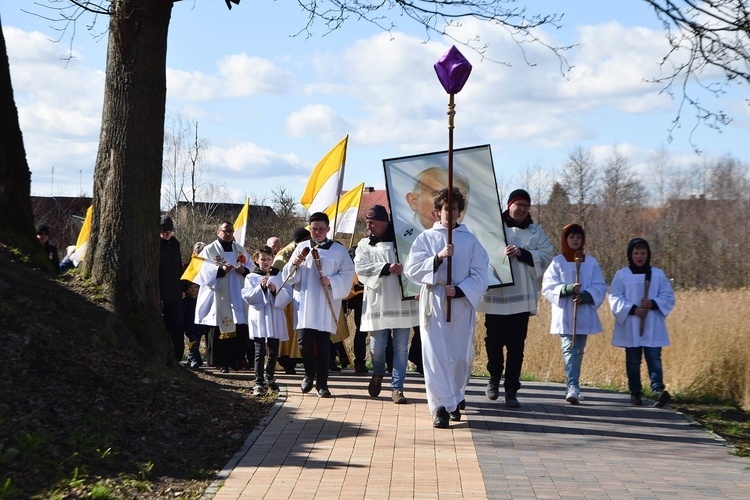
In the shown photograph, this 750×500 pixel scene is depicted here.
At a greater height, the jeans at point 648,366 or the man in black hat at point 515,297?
the man in black hat at point 515,297

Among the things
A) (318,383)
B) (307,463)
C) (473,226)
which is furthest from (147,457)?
(473,226)

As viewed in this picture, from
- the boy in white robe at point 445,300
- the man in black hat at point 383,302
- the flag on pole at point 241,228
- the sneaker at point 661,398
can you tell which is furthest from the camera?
the flag on pole at point 241,228

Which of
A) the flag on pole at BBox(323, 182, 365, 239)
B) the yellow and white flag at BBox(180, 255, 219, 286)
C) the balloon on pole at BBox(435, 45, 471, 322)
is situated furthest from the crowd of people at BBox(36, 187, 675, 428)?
the flag on pole at BBox(323, 182, 365, 239)

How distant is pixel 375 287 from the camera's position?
1116cm

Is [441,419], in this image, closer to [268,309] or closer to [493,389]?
[493,389]

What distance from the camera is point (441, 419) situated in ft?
30.6

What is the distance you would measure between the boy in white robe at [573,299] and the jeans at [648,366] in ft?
1.75

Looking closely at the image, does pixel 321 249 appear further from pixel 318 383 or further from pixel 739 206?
pixel 739 206

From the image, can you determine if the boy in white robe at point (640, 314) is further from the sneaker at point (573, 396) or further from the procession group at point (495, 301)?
the sneaker at point (573, 396)

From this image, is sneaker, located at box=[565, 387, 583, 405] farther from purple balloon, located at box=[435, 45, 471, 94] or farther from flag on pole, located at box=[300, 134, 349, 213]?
flag on pole, located at box=[300, 134, 349, 213]

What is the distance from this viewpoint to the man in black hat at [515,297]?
10680mm

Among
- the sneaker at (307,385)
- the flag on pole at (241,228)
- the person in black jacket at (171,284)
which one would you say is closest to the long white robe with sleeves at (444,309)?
the sneaker at (307,385)

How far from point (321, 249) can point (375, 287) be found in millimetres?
774

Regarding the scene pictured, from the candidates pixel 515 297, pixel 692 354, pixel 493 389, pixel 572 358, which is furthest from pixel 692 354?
pixel 515 297
